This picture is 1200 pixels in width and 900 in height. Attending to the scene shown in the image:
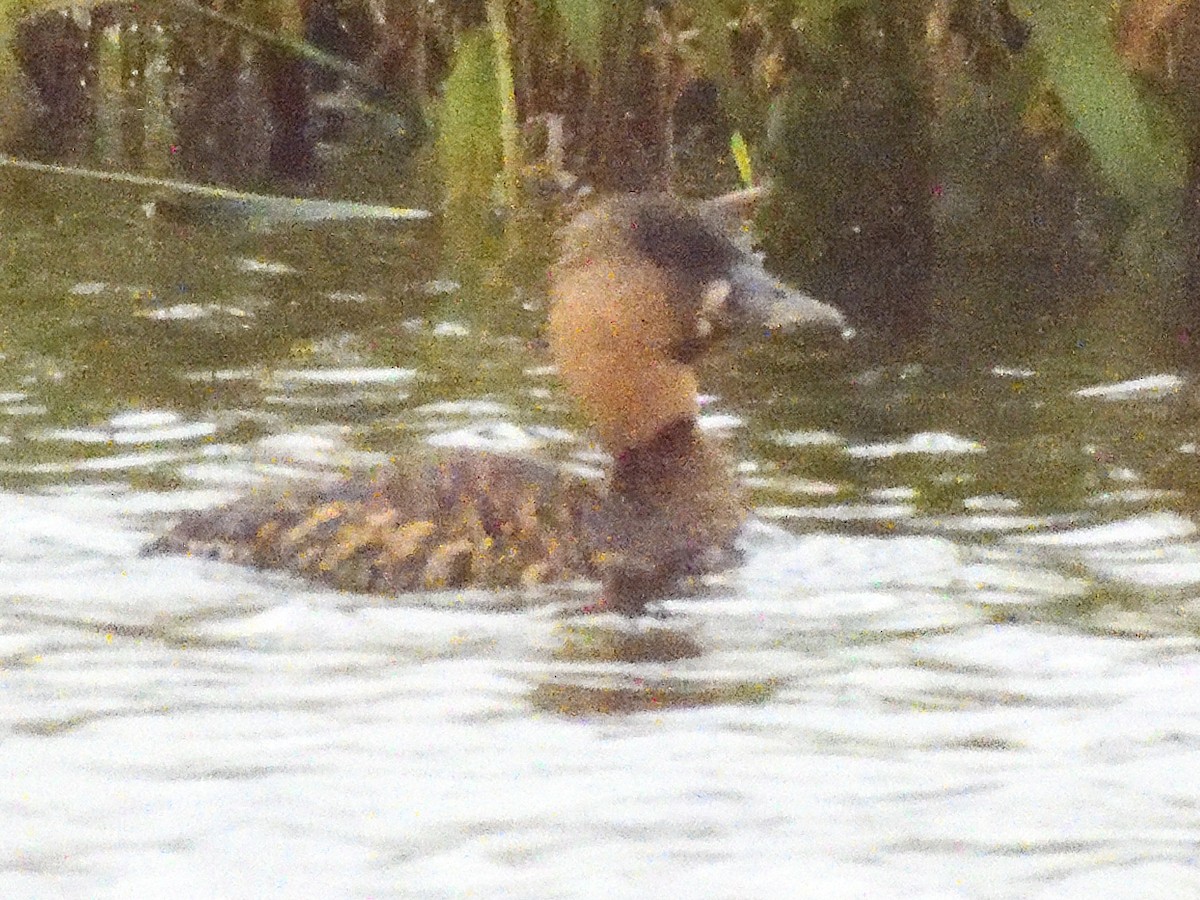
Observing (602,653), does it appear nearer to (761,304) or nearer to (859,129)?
(761,304)


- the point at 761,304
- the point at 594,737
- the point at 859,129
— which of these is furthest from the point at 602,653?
the point at 859,129

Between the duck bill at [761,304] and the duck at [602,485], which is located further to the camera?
the duck bill at [761,304]

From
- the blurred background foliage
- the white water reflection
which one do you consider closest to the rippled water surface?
the white water reflection

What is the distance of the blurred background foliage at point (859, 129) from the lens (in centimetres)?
686

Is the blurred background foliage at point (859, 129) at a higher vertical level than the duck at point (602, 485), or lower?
higher

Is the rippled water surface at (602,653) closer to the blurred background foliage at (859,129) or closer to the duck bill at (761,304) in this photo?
the duck bill at (761,304)

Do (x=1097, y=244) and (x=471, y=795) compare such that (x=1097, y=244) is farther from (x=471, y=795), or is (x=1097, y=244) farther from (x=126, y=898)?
(x=126, y=898)

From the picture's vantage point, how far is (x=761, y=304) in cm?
532

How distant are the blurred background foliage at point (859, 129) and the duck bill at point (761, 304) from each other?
1512 millimetres

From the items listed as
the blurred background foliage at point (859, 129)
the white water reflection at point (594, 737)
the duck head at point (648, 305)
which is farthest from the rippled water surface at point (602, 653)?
the blurred background foliage at point (859, 129)

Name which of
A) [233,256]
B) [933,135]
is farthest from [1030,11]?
[233,256]

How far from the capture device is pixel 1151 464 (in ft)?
17.9

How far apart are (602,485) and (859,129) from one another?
2.88m

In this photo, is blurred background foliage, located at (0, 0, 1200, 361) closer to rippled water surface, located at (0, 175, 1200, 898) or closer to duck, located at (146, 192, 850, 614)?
rippled water surface, located at (0, 175, 1200, 898)
